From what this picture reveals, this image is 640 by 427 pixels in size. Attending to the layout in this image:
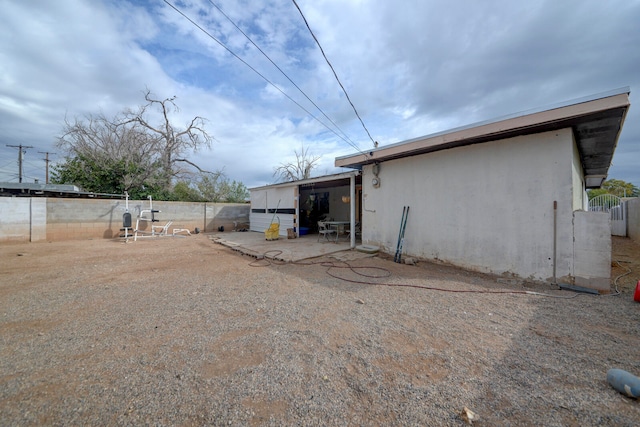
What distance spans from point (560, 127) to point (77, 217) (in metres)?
14.4

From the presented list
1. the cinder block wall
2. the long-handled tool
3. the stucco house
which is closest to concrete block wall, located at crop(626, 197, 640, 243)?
the long-handled tool

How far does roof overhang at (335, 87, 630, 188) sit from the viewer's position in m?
3.32

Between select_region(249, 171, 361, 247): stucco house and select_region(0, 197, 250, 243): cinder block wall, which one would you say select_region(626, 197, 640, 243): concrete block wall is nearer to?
select_region(249, 171, 361, 247): stucco house

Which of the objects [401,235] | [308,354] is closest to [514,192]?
[401,235]

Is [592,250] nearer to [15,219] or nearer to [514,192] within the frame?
[514,192]

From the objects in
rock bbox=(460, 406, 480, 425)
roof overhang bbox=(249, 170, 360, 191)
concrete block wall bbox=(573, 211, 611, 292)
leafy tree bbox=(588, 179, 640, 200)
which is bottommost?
rock bbox=(460, 406, 480, 425)

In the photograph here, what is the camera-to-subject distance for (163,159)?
1564 centimetres

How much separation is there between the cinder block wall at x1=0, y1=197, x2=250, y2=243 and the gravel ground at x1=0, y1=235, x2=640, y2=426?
6109mm

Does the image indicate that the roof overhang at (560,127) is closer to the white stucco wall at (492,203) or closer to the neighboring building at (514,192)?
the neighboring building at (514,192)

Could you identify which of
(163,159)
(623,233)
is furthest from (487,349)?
(163,159)

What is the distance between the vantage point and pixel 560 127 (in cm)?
390

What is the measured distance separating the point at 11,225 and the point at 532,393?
1322cm

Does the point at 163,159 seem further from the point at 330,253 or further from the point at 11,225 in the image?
the point at 330,253

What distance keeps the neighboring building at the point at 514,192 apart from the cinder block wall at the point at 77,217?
9.93m
